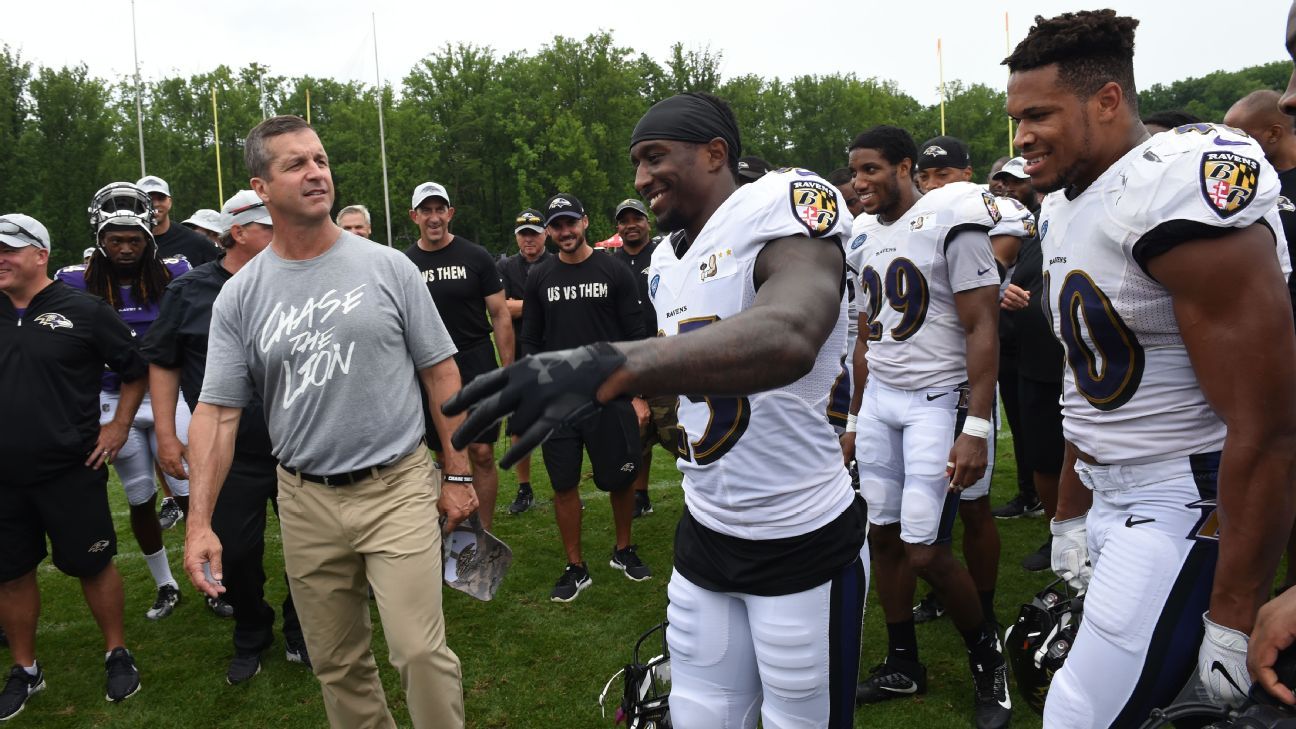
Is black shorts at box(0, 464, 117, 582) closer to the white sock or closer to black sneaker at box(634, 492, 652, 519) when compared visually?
the white sock

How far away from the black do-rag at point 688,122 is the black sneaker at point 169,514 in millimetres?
6285

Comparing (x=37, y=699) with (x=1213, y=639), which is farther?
(x=37, y=699)

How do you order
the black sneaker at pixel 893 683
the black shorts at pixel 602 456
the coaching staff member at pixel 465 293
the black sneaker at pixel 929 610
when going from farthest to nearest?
the coaching staff member at pixel 465 293 < the black shorts at pixel 602 456 < the black sneaker at pixel 929 610 < the black sneaker at pixel 893 683

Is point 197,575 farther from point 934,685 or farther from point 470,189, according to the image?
point 470,189

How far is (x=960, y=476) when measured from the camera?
3670mm

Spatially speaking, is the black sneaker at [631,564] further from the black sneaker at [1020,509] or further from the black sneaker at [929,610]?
the black sneaker at [1020,509]

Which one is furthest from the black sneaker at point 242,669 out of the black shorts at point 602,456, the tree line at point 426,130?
the tree line at point 426,130

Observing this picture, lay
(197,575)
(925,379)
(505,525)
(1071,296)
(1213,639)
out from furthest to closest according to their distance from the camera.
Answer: (505,525)
(925,379)
(197,575)
(1071,296)
(1213,639)

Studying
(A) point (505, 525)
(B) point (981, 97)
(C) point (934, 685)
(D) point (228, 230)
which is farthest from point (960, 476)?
(B) point (981, 97)

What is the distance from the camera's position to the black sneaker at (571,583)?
5.44 metres

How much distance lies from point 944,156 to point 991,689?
3042 mm

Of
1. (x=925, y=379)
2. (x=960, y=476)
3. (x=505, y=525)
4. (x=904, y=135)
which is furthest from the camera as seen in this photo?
(x=505, y=525)

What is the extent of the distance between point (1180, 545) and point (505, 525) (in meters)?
5.62

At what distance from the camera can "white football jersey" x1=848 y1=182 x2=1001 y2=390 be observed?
3904mm
